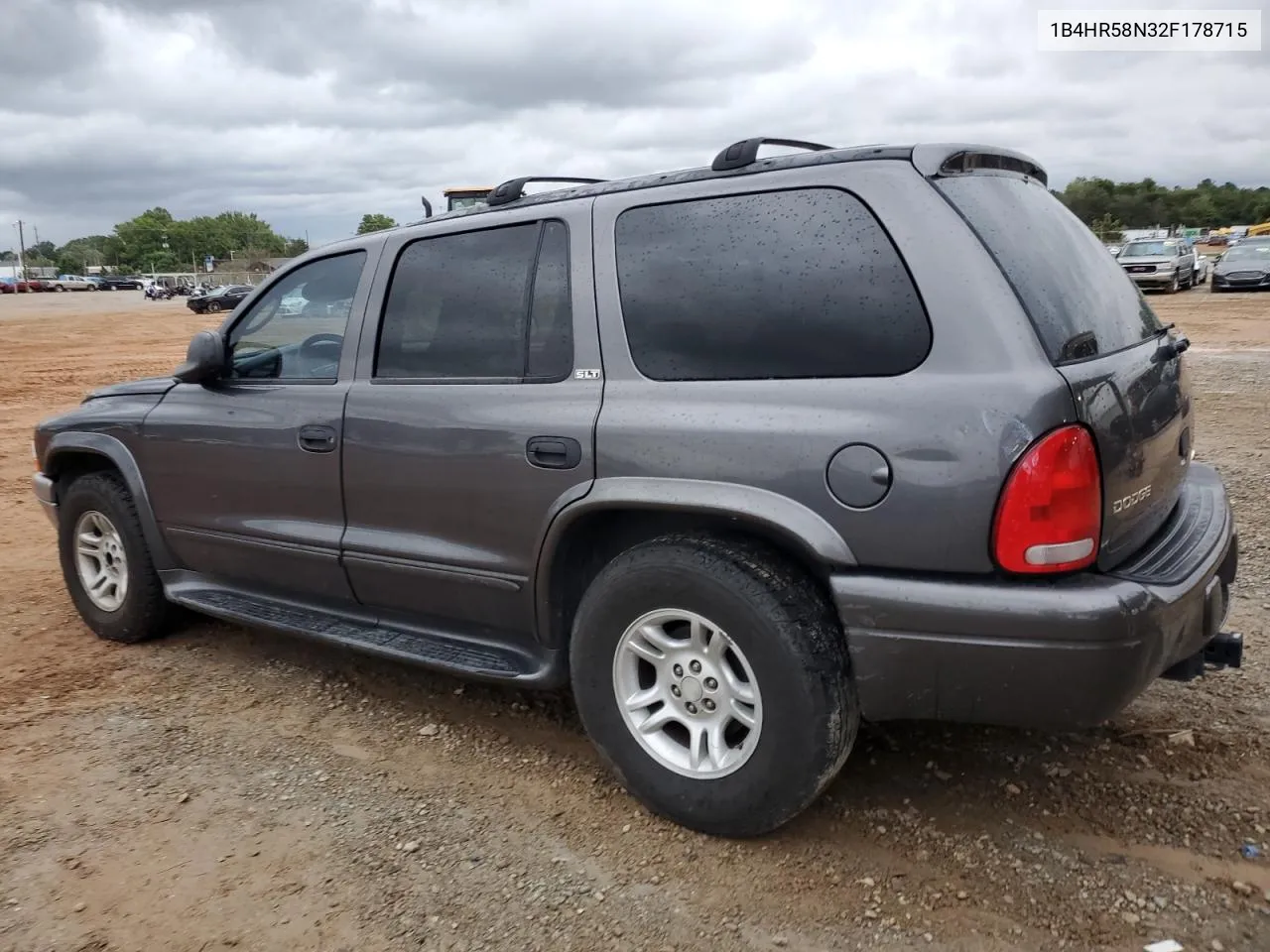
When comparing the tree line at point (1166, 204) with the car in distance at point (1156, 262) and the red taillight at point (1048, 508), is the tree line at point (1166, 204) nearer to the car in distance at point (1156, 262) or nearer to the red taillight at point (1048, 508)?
the car in distance at point (1156, 262)

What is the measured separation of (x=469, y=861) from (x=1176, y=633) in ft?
6.35

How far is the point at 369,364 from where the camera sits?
356 centimetres

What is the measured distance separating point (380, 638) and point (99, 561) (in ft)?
6.16

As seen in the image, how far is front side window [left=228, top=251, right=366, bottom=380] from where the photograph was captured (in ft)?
12.2

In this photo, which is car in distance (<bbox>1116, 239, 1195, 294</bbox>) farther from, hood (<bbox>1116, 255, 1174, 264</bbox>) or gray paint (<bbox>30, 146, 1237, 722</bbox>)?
gray paint (<bbox>30, 146, 1237, 722</bbox>)

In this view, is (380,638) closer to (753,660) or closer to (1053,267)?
(753,660)

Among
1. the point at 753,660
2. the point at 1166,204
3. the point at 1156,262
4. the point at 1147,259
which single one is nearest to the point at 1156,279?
the point at 1156,262

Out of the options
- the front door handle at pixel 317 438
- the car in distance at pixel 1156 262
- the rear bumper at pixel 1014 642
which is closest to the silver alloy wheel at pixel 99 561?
the front door handle at pixel 317 438

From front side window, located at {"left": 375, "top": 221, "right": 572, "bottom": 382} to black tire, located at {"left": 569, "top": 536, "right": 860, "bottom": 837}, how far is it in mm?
725

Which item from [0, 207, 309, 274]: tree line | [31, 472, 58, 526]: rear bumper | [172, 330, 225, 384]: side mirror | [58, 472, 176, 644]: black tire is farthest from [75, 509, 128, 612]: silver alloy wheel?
[0, 207, 309, 274]: tree line

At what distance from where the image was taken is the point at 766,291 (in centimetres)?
271

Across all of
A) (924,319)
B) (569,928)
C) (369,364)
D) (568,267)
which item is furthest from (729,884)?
(369,364)

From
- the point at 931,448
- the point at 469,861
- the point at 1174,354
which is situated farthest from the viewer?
the point at 1174,354

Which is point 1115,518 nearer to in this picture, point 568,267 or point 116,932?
point 568,267
